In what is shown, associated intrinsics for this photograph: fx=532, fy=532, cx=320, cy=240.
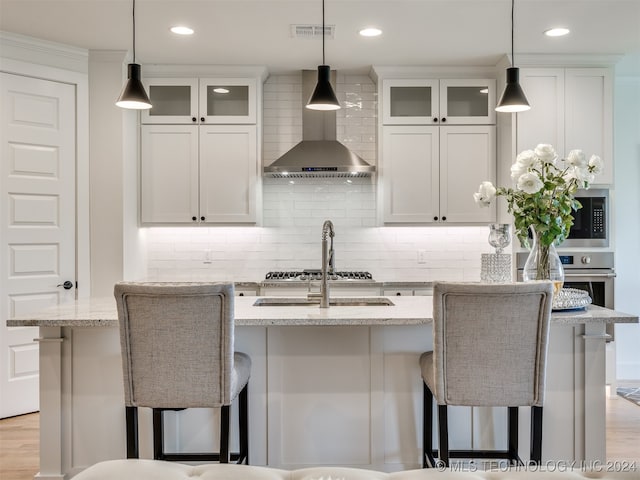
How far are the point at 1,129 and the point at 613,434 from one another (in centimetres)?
453

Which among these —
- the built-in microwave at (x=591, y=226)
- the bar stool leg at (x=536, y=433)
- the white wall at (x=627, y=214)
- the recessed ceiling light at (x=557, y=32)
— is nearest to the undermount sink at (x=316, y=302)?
A: the bar stool leg at (x=536, y=433)

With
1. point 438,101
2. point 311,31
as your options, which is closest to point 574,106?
point 438,101

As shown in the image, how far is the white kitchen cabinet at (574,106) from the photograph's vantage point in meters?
4.14

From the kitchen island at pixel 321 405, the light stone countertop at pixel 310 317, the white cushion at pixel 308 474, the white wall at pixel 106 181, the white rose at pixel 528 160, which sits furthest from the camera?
the white wall at pixel 106 181

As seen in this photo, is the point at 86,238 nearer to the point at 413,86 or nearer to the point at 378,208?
the point at 378,208

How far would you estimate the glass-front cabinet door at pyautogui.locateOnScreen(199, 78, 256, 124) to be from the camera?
14.3 ft

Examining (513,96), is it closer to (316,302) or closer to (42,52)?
(316,302)

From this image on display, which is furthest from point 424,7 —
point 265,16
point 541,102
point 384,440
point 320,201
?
point 384,440

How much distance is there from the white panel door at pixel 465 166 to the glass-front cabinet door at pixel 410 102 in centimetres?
20

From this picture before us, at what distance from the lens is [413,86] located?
173 inches

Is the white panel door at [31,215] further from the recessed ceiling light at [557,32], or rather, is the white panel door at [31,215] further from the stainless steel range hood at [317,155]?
the recessed ceiling light at [557,32]

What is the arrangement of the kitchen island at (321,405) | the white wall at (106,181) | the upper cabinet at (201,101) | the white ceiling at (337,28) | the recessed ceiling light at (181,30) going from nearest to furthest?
1. the kitchen island at (321,405)
2. the white ceiling at (337,28)
3. the recessed ceiling light at (181,30)
4. the white wall at (106,181)
5. the upper cabinet at (201,101)

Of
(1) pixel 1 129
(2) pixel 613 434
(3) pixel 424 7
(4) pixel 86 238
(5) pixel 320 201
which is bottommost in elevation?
(2) pixel 613 434

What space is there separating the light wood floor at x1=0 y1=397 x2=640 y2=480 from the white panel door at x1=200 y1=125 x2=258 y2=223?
195 cm
